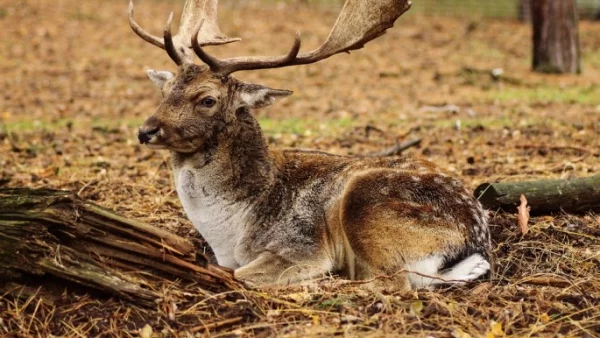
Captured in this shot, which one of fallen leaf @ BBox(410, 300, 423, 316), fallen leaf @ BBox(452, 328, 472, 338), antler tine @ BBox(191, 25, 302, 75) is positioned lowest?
fallen leaf @ BBox(452, 328, 472, 338)

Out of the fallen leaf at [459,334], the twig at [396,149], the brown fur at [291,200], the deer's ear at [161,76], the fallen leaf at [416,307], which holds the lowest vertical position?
the fallen leaf at [459,334]

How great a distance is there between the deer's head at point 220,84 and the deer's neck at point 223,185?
4.2 inches

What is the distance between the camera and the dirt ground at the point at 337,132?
5004mm

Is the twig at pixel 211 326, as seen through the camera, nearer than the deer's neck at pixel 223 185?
Yes

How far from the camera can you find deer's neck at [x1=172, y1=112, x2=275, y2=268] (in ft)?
20.7

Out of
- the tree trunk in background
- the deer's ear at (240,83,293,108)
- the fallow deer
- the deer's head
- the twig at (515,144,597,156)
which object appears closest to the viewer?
the fallow deer

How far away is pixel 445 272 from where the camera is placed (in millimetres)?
5758

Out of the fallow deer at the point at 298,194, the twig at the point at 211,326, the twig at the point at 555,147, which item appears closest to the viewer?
the twig at the point at 211,326

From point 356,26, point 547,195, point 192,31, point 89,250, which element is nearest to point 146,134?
point 89,250

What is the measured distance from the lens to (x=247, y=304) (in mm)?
5137

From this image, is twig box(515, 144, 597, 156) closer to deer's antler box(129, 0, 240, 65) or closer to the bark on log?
the bark on log

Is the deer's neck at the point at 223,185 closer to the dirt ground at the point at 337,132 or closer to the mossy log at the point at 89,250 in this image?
the dirt ground at the point at 337,132

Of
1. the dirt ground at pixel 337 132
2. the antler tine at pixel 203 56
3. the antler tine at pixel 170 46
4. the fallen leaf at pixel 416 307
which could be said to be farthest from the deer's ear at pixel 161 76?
the fallen leaf at pixel 416 307

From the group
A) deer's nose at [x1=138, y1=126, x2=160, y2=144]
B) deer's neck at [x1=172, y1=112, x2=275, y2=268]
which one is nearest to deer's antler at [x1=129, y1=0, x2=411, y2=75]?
deer's neck at [x1=172, y1=112, x2=275, y2=268]
